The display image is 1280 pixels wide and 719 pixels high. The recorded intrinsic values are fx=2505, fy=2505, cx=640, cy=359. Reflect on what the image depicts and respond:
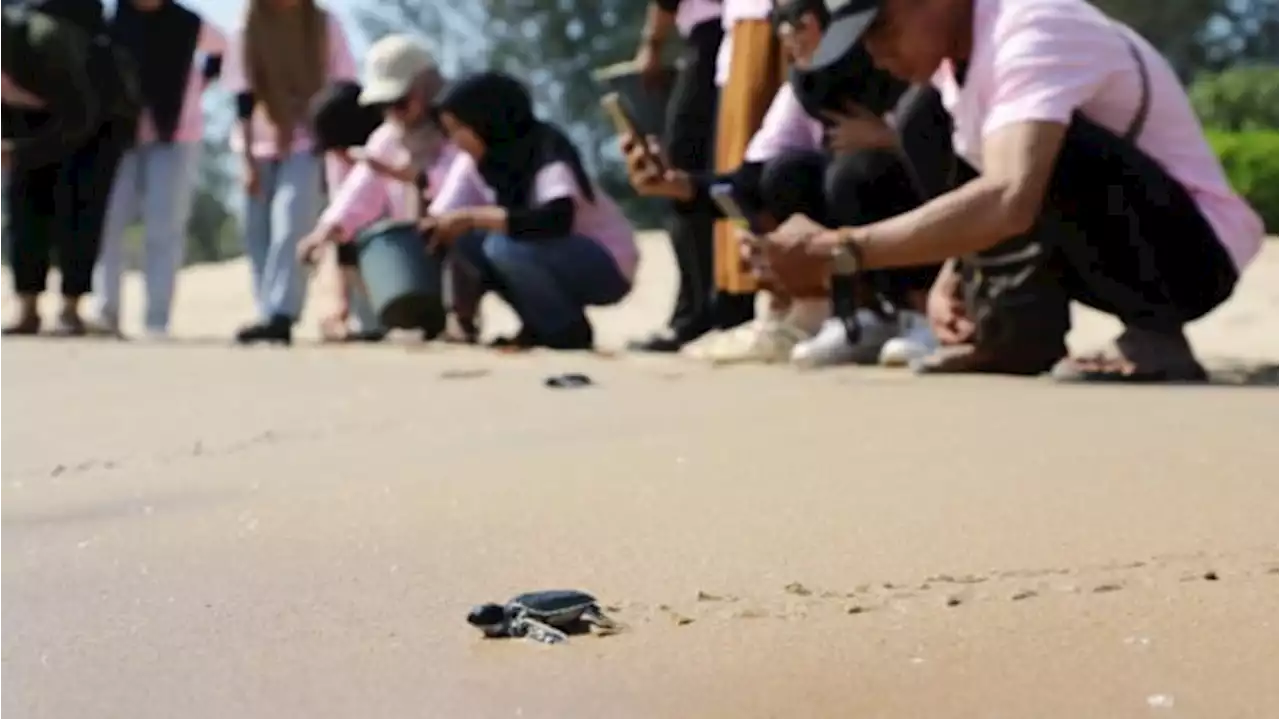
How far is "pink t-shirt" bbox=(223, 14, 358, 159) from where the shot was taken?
782 cm

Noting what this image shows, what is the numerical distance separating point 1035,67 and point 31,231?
178 inches

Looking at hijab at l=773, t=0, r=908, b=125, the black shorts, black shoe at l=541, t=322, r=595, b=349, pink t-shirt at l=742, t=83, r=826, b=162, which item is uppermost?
hijab at l=773, t=0, r=908, b=125

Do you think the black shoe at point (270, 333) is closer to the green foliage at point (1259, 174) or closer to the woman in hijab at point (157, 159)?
the woman in hijab at point (157, 159)

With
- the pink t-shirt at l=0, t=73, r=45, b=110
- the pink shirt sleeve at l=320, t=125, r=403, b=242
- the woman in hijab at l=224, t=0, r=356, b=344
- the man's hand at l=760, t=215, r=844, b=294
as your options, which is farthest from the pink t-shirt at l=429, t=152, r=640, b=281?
the man's hand at l=760, t=215, r=844, b=294

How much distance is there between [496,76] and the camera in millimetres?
6617

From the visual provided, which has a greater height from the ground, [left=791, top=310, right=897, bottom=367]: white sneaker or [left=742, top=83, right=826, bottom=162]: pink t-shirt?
[left=742, top=83, right=826, bottom=162]: pink t-shirt

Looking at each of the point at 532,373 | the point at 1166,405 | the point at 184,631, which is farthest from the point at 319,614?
the point at 532,373

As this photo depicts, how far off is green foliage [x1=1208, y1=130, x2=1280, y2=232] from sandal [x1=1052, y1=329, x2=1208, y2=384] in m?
8.88

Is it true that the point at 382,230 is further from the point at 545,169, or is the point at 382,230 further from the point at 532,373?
the point at 532,373

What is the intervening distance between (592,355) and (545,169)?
2.31 ft

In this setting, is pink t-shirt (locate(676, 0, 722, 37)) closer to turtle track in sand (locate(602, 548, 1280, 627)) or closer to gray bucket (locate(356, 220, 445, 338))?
gray bucket (locate(356, 220, 445, 338))

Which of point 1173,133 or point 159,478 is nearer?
point 159,478

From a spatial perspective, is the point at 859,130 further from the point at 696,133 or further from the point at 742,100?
the point at 696,133

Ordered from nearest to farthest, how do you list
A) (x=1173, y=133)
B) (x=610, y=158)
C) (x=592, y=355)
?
(x=1173, y=133), (x=592, y=355), (x=610, y=158)
